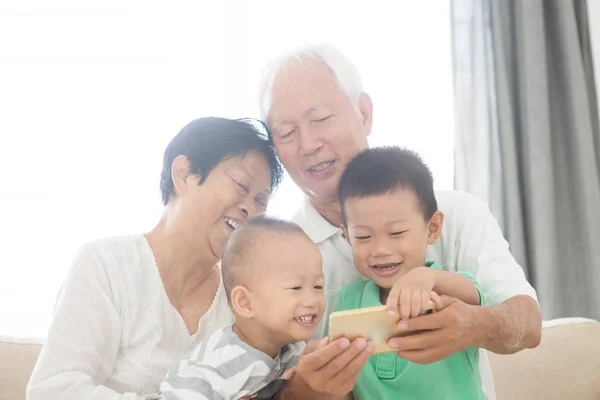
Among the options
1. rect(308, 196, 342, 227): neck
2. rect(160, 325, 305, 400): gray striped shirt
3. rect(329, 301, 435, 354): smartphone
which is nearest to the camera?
rect(329, 301, 435, 354): smartphone

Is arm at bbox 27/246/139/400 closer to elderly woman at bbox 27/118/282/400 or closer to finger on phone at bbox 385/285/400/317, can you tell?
elderly woman at bbox 27/118/282/400

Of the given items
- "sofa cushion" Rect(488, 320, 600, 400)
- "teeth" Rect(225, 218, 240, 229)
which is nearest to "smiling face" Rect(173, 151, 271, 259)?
"teeth" Rect(225, 218, 240, 229)

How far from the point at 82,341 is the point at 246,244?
0.44 m

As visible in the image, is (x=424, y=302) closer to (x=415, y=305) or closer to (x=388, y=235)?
(x=415, y=305)

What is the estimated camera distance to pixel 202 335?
1.71 m

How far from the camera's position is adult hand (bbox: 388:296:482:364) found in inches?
52.6

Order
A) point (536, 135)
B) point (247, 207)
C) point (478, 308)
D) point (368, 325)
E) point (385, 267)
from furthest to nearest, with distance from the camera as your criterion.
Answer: point (536, 135), point (247, 207), point (385, 267), point (478, 308), point (368, 325)

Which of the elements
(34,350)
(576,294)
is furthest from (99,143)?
(576,294)

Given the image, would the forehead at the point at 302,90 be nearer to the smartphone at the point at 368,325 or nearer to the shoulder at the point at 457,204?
the shoulder at the point at 457,204

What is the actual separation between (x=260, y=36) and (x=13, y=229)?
165 centimetres

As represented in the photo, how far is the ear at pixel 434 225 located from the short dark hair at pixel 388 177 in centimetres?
2

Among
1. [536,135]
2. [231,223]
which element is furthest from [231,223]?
[536,135]

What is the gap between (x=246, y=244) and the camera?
154 centimetres

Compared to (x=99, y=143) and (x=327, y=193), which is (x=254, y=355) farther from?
(x=99, y=143)
